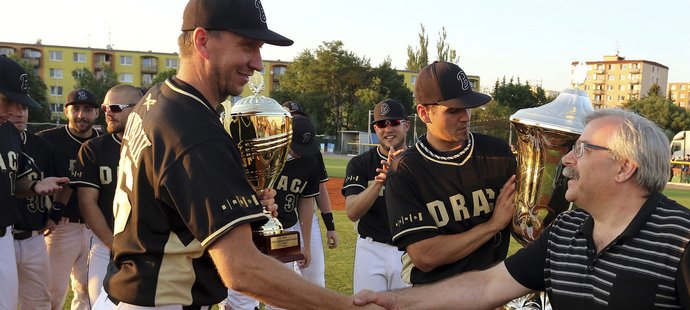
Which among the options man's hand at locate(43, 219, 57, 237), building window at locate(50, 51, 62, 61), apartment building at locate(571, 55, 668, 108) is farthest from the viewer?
apartment building at locate(571, 55, 668, 108)

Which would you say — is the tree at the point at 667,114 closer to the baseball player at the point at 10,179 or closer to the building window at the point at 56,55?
the baseball player at the point at 10,179

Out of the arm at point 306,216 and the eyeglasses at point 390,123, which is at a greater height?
the eyeglasses at point 390,123

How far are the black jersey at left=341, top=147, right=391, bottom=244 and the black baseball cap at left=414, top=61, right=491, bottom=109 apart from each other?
6.44ft

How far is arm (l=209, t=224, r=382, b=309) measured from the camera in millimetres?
2221

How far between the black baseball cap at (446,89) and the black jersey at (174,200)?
157 centimetres

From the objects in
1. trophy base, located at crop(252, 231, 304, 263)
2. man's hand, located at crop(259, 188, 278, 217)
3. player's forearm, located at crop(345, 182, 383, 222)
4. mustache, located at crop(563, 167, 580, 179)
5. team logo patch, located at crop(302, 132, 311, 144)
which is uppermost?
mustache, located at crop(563, 167, 580, 179)

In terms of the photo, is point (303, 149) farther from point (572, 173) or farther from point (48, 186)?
point (572, 173)

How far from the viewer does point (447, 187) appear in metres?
3.47

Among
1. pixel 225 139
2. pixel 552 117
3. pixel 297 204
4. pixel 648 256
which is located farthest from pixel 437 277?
pixel 297 204

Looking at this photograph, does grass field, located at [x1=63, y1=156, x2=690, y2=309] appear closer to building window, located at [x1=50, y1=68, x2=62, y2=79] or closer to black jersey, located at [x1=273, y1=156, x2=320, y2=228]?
black jersey, located at [x1=273, y1=156, x2=320, y2=228]

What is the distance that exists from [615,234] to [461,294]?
0.87 metres

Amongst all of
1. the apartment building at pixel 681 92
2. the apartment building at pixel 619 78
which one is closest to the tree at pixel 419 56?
the apartment building at pixel 619 78

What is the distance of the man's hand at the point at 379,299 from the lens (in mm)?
2883

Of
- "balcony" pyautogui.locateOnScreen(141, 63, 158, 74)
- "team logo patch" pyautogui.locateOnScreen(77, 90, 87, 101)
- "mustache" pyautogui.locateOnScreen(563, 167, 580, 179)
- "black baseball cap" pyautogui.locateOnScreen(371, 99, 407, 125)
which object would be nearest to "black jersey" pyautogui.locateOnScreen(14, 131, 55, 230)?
"team logo patch" pyautogui.locateOnScreen(77, 90, 87, 101)
